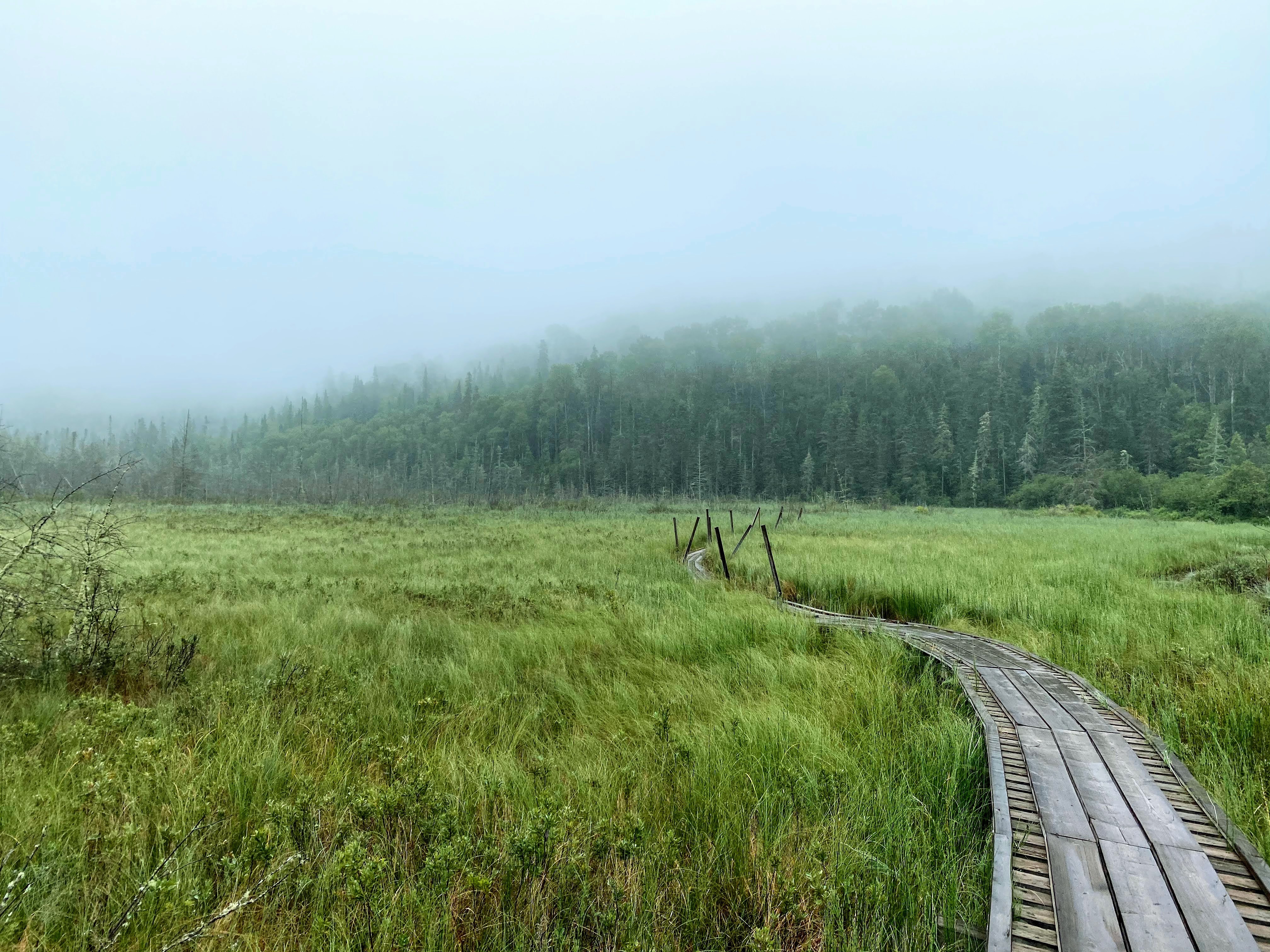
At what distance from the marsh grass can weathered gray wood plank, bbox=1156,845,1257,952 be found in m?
0.72

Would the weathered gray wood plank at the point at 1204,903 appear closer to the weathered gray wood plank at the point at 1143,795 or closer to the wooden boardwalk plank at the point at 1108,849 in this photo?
the wooden boardwalk plank at the point at 1108,849

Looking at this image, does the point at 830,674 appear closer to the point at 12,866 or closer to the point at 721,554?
the point at 12,866

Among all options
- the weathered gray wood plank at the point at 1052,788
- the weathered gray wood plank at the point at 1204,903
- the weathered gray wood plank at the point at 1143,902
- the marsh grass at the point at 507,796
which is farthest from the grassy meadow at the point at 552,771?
Answer: the weathered gray wood plank at the point at 1204,903

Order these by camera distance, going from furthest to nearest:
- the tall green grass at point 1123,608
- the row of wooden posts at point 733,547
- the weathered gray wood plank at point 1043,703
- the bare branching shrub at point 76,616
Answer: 1. the row of wooden posts at point 733,547
2. the bare branching shrub at point 76,616
3. the weathered gray wood plank at point 1043,703
4. the tall green grass at point 1123,608

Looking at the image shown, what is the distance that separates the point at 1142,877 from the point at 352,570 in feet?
48.8

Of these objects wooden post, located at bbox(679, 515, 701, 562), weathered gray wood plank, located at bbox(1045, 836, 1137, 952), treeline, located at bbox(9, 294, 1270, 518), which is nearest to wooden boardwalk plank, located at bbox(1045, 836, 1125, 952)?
weathered gray wood plank, located at bbox(1045, 836, 1137, 952)

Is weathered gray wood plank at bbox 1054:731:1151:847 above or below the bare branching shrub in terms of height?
below

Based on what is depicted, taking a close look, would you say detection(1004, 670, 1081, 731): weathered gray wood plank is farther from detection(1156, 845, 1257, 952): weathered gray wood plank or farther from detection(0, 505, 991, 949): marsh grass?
detection(1156, 845, 1257, 952): weathered gray wood plank

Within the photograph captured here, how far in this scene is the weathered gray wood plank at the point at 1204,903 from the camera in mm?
2051

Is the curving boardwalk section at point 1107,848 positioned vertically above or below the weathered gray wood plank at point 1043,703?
above

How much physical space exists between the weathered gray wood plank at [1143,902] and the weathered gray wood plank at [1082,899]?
37 millimetres

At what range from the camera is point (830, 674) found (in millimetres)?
5398

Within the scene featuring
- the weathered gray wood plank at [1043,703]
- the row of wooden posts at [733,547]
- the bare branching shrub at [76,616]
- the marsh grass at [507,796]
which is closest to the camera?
the marsh grass at [507,796]

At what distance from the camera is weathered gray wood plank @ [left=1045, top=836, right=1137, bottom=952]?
208 centimetres
